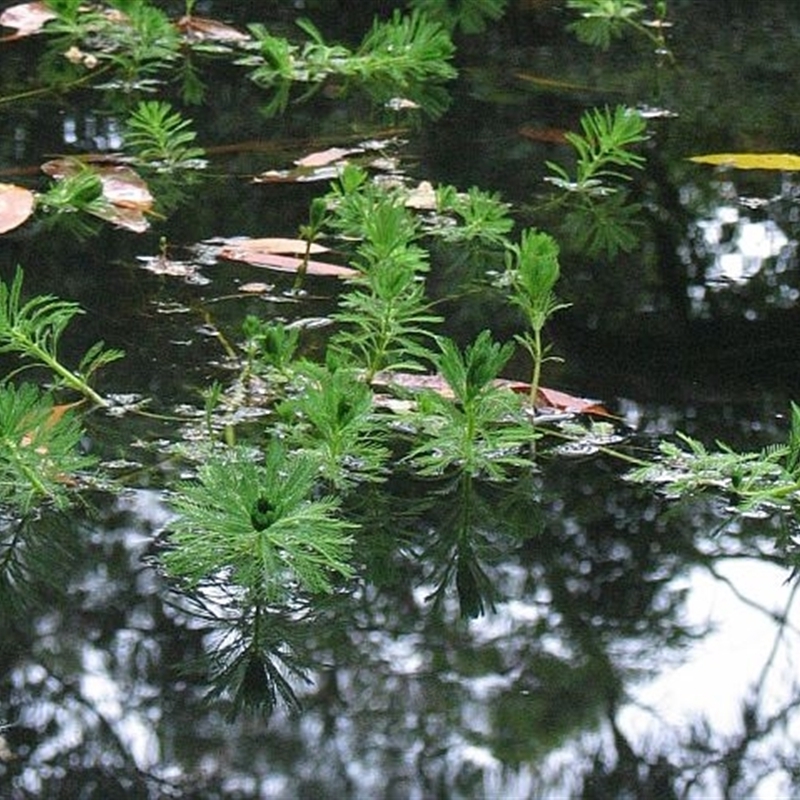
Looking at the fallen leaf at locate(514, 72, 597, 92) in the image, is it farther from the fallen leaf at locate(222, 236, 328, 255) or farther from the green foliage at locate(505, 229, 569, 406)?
the green foliage at locate(505, 229, 569, 406)

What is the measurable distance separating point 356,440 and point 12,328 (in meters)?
0.38

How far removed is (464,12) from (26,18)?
983 mm

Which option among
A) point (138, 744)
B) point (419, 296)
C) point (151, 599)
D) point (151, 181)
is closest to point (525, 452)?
point (419, 296)

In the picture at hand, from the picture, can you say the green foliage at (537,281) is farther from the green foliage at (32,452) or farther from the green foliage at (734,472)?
the green foliage at (32,452)

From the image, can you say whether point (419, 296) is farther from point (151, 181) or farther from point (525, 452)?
point (151, 181)

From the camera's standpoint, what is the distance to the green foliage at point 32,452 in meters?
1.73

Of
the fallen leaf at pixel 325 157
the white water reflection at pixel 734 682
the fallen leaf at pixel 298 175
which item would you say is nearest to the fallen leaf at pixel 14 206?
the fallen leaf at pixel 298 175

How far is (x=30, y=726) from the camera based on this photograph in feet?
4.69

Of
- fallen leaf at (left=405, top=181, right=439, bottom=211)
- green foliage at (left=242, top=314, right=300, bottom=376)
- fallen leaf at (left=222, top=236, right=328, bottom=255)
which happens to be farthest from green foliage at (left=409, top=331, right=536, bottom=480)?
fallen leaf at (left=405, top=181, right=439, bottom=211)

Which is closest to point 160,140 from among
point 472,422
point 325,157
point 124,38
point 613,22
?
point 325,157

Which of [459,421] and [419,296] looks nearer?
[459,421]

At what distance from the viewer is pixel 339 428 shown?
1813mm

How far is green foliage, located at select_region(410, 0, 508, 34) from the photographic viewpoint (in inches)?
161

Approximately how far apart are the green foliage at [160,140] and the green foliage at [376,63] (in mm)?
516
